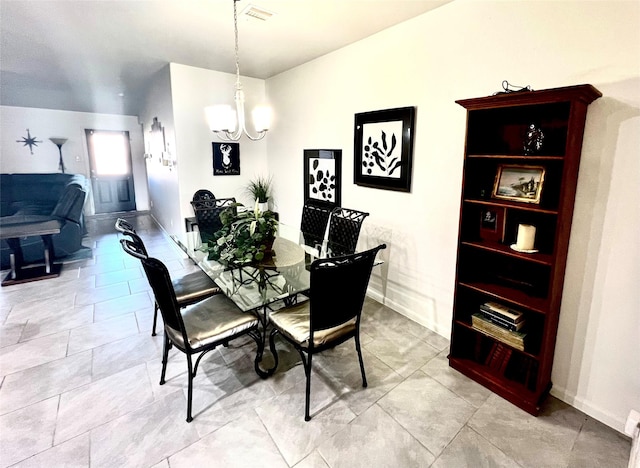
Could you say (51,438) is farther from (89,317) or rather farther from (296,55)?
(296,55)

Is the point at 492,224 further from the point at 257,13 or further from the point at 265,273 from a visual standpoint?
the point at 257,13

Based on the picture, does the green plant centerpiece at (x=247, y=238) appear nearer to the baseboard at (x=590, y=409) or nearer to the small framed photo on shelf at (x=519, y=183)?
the small framed photo on shelf at (x=519, y=183)

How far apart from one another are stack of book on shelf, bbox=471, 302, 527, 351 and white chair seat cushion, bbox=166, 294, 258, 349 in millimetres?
1531

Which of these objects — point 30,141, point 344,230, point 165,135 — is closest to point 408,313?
point 344,230

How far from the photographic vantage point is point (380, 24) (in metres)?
2.72

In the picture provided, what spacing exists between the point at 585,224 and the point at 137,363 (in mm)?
3116

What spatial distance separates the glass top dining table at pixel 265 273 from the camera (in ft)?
6.68

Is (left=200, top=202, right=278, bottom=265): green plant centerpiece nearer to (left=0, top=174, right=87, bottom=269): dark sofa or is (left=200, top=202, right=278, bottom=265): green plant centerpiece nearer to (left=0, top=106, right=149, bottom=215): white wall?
(left=0, top=174, right=87, bottom=269): dark sofa

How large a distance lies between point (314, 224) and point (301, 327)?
1.59 m

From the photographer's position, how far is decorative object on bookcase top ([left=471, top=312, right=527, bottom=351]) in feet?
6.39

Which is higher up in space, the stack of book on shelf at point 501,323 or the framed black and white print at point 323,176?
the framed black and white print at point 323,176

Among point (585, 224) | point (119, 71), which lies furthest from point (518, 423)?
point (119, 71)

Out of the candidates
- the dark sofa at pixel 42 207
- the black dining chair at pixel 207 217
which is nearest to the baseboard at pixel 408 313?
the black dining chair at pixel 207 217

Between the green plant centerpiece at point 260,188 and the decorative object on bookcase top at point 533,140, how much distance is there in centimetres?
354
